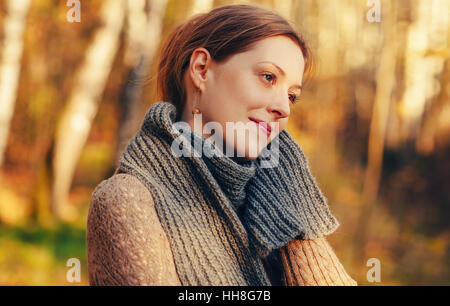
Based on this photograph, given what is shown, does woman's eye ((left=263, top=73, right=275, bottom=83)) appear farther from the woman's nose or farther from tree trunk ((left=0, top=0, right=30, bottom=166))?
tree trunk ((left=0, top=0, right=30, bottom=166))

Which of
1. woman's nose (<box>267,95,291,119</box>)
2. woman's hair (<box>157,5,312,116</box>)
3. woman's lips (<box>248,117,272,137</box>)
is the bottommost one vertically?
woman's lips (<box>248,117,272,137</box>)

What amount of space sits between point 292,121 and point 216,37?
15658 mm

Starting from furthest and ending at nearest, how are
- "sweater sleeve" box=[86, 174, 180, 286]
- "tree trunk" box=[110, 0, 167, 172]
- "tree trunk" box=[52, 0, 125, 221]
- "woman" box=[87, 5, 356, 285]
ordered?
"tree trunk" box=[52, 0, 125, 221]
"tree trunk" box=[110, 0, 167, 172]
"woman" box=[87, 5, 356, 285]
"sweater sleeve" box=[86, 174, 180, 286]

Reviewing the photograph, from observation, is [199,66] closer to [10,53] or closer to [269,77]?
[269,77]

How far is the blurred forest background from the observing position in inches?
289

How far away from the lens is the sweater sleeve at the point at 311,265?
172cm

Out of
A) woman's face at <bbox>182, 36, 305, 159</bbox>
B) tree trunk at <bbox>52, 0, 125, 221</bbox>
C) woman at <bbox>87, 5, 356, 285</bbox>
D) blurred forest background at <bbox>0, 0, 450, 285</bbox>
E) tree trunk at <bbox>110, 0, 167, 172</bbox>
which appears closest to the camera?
woman at <bbox>87, 5, 356, 285</bbox>

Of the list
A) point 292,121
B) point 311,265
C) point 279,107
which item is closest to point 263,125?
point 279,107

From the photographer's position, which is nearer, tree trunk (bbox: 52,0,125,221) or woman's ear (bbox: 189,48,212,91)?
woman's ear (bbox: 189,48,212,91)

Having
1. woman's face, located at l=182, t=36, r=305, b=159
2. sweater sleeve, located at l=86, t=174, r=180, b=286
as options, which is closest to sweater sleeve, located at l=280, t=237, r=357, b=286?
woman's face, located at l=182, t=36, r=305, b=159

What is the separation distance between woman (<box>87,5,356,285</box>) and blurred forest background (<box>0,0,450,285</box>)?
344 millimetres

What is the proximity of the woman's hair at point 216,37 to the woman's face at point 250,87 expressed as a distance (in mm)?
29

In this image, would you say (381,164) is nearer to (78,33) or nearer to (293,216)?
(78,33)

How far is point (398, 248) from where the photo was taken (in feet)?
28.4
